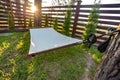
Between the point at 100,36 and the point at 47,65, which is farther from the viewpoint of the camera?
the point at 47,65

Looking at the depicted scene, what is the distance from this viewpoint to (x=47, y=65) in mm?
3895

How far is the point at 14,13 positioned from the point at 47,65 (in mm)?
6916

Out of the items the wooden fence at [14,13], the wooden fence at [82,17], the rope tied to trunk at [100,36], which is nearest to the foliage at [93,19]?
the wooden fence at [82,17]

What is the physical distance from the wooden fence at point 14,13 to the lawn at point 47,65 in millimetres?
3513

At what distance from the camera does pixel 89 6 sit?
649cm

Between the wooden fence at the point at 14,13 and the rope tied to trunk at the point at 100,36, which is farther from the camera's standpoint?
the wooden fence at the point at 14,13

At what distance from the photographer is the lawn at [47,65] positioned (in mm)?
3545

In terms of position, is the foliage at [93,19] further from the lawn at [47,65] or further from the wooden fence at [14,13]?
the wooden fence at [14,13]

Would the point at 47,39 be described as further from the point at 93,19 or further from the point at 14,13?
the point at 14,13

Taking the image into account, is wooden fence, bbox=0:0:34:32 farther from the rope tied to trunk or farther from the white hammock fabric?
the rope tied to trunk

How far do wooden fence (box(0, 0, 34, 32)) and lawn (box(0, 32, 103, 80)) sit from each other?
3513mm

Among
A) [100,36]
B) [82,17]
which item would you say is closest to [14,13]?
[82,17]

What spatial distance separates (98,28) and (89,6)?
124cm

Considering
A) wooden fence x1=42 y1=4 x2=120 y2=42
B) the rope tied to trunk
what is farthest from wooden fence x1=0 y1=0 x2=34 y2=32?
the rope tied to trunk
